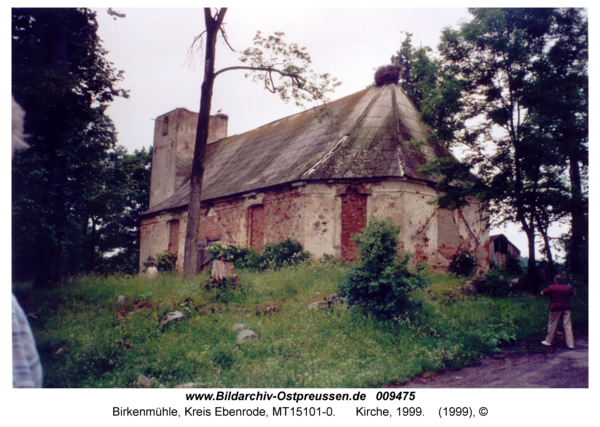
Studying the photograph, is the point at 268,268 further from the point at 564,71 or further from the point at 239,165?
the point at 564,71

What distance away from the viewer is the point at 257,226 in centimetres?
1526

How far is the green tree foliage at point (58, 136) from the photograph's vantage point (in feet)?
30.2

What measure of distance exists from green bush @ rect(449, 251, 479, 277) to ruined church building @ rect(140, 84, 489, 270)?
0.93 ft

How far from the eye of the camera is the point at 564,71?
8445 millimetres

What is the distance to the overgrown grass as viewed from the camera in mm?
5910

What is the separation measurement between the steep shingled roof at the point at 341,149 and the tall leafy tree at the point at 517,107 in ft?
7.60

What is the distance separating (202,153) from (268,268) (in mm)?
4138

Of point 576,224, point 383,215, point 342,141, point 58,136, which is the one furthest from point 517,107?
point 58,136

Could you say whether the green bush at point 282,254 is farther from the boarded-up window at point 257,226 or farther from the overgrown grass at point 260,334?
the overgrown grass at point 260,334

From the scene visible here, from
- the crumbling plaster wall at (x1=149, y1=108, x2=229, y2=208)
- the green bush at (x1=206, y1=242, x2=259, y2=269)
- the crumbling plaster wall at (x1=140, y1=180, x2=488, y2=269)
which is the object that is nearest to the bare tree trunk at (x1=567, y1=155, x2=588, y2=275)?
the crumbling plaster wall at (x1=140, y1=180, x2=488, y2=269)

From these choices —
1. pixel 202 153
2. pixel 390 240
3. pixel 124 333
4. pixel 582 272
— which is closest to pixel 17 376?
pixel 124 333

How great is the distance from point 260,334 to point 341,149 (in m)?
8.28

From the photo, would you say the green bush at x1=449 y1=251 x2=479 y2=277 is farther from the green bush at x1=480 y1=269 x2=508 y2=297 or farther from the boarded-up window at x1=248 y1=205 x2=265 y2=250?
the boarded-up window at x1=248 y1=205 x2=265 y2=250

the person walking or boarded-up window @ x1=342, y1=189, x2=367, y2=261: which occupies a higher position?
boarded-up window @ x1=342, y1=189, x2=367, y2=261
